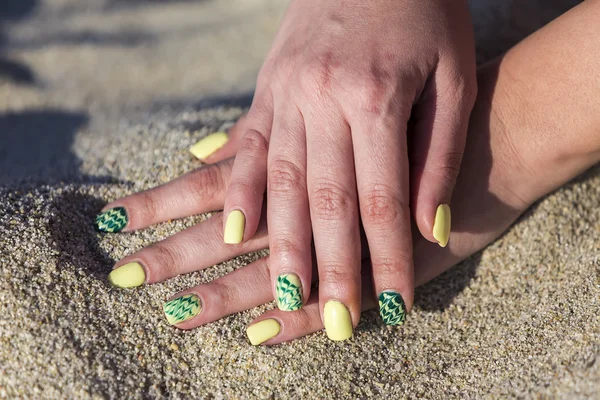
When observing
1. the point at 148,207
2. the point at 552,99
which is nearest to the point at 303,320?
the point at 148,207

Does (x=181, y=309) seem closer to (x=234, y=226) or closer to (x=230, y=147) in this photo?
(x=234, y=226)

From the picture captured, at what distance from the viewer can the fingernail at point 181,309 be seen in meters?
1.56

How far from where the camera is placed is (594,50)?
64.1 inches

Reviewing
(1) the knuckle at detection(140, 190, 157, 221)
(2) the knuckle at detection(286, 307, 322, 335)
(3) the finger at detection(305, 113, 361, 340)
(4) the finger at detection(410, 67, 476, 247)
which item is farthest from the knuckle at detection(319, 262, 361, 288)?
(1) the knuckle at detection(140, 190, 157, 221)

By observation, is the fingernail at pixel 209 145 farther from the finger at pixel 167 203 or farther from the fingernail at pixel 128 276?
the fingernail at pixel 128 276

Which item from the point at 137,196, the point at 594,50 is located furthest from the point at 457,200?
the point at 137,196

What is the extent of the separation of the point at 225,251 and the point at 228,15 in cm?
222

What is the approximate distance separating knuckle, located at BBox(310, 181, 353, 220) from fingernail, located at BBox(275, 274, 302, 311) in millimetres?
181

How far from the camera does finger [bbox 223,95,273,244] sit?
163 centimetres

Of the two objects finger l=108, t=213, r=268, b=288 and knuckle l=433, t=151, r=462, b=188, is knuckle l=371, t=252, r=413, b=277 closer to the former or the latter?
knuckle l=433, t=151, r=462, b=188

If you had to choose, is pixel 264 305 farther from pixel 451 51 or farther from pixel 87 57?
pixel 87 57

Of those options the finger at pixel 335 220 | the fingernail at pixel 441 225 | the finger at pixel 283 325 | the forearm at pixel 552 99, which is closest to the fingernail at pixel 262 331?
the finger at pixel 283 325

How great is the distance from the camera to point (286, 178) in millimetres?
1619

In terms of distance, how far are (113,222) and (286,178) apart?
58 centimetres
